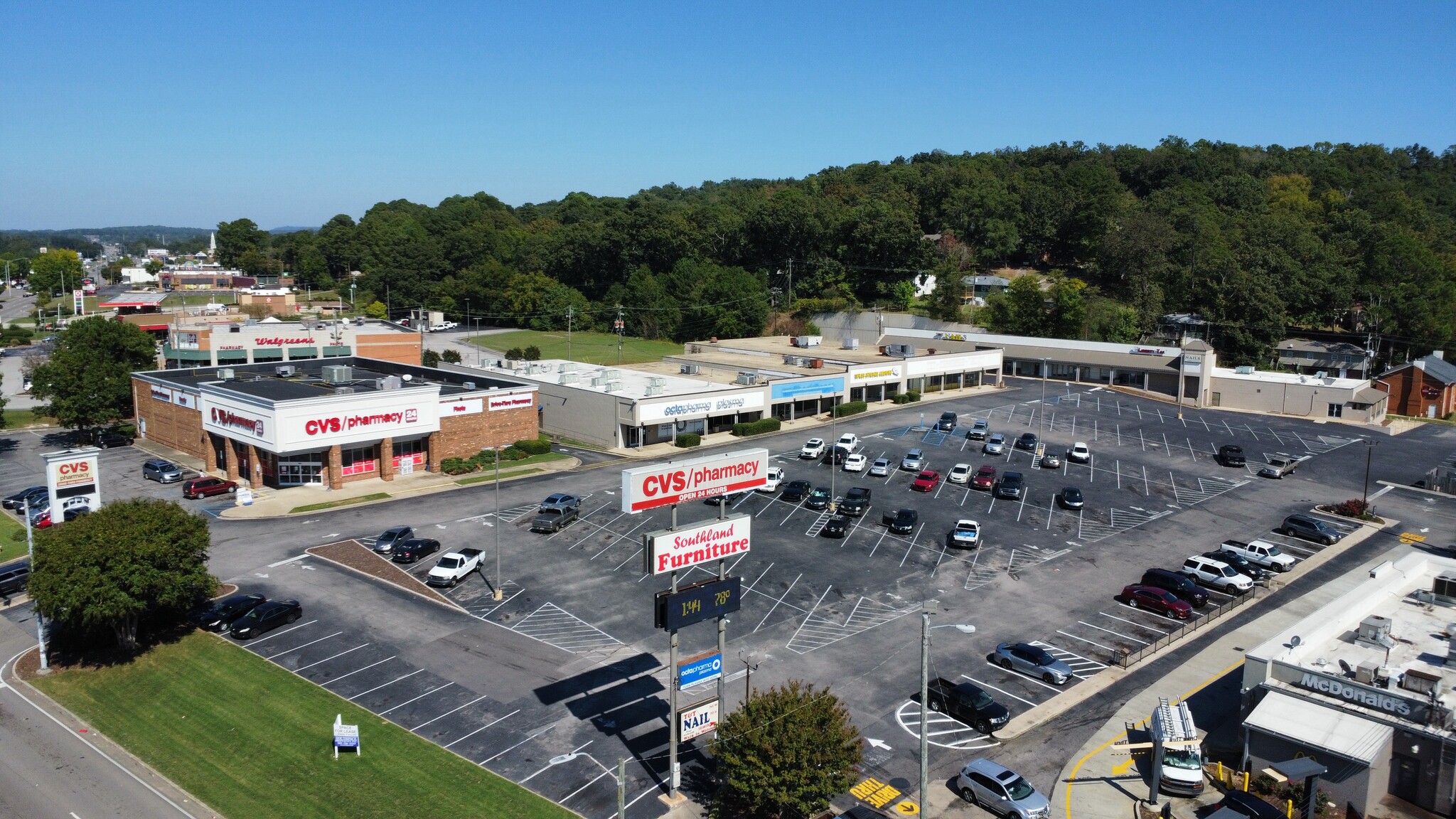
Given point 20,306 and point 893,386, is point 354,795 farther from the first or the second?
point 20,306

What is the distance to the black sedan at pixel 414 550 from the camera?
140 feet

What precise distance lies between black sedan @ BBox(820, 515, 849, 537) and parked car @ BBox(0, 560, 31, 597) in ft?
119

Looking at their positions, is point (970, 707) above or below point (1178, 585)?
below

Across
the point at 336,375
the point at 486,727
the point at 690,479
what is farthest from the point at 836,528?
the point at 336,375

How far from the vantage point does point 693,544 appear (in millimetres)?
26562

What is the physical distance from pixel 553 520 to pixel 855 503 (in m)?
17.0

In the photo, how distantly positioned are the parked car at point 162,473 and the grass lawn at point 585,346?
181 ft

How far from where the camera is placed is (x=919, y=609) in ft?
126

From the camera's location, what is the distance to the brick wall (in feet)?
205

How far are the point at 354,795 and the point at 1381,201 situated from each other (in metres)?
159

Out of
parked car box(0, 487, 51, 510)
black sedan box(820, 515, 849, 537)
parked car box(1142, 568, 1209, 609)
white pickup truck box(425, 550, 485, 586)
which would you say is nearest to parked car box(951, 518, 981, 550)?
black sedan box(820, 515, 849, 537)

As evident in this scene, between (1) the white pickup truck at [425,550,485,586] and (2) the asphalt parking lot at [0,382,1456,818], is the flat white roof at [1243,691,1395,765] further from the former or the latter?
(1) the white pickup truck at [425,550,485,586]

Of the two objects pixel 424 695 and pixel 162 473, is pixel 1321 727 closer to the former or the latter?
pixel 424 695

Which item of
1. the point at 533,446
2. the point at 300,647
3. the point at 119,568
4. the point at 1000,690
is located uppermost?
the point at 119,568
